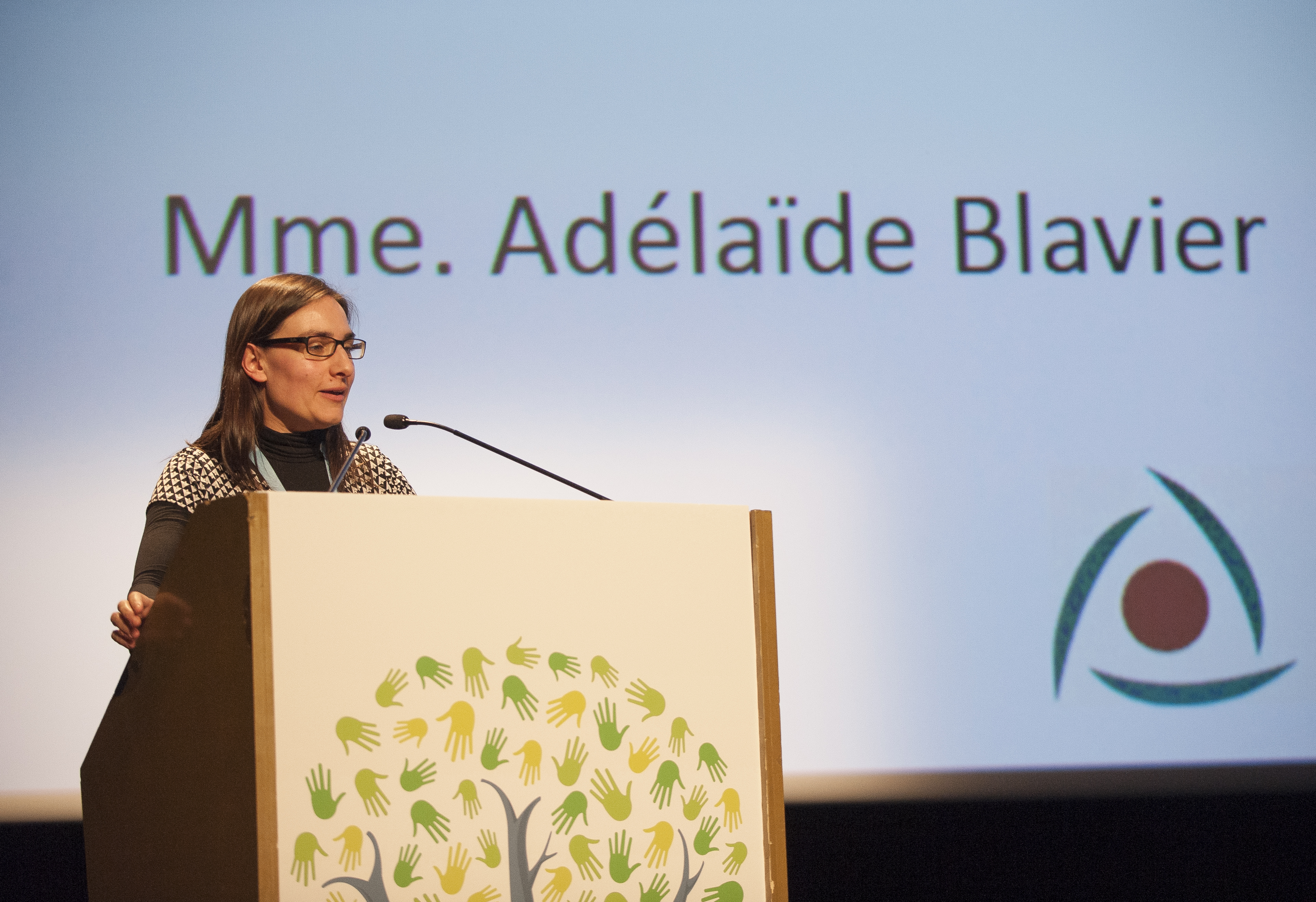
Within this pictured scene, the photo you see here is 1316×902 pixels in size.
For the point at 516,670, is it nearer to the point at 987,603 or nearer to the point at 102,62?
the point at 987,603

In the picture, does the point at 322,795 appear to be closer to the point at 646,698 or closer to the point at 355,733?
the point at 355,733

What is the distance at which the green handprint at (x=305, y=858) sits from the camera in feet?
3.50

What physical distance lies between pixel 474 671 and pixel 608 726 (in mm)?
157

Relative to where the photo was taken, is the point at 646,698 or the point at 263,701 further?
the point at 646,698

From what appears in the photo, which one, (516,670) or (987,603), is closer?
(516,670)

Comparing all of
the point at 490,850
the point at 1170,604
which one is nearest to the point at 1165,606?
the point at 1170,604

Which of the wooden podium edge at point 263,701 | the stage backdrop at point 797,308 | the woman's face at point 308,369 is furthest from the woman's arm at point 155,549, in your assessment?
the stage backdrop at point 797,308

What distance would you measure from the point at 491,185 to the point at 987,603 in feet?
5.22

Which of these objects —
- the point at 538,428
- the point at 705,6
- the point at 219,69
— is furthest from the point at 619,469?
the point at 219,69

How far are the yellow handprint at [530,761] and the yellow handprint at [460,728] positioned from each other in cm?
5

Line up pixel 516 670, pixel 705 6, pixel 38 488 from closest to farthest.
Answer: pixel 516 670, pixel 38 488, pixel 705 6

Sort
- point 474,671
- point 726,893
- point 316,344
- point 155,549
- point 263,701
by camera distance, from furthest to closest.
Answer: point 316,344 → point 155,549 → point 726,893 → point 474,671 → point 263,701

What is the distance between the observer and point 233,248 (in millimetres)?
2826

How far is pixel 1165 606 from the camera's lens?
2.96 metres
